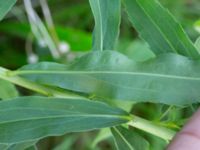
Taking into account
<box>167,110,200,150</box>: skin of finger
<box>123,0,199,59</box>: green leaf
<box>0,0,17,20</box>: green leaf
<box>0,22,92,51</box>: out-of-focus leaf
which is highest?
<box>0,22,92,51</box>: out-of-focus leaf

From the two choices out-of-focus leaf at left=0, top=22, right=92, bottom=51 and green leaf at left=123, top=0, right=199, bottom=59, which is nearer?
green leaf at left=123, top=0, right=199, bottom=59

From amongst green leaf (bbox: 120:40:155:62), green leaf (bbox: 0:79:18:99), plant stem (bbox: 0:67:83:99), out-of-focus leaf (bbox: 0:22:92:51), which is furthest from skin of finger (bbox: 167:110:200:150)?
out-of-focus leaf (bbox: 0:22:92:51)

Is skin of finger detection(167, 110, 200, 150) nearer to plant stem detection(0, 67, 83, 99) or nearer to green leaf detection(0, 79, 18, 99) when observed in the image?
plant stem detection(0, 67, 83, 99)

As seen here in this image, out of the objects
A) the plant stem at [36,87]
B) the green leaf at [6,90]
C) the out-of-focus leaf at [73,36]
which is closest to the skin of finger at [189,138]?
the plant stem at [36,87]

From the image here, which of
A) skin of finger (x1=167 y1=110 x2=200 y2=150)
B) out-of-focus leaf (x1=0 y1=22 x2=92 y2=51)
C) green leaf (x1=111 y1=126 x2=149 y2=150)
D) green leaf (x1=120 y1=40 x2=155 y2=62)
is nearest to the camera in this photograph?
skin of finger (x1=167 y1=110 x2=200 y2=150)

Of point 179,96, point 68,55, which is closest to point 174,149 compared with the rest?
point 179,96

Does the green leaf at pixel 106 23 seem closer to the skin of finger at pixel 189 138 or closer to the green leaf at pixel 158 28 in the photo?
the green leaf at pixel 158 28

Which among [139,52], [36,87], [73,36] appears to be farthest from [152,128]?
[73,36]

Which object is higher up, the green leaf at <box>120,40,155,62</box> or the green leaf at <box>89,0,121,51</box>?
the green leaf at <box>120,40,155,62</box>
